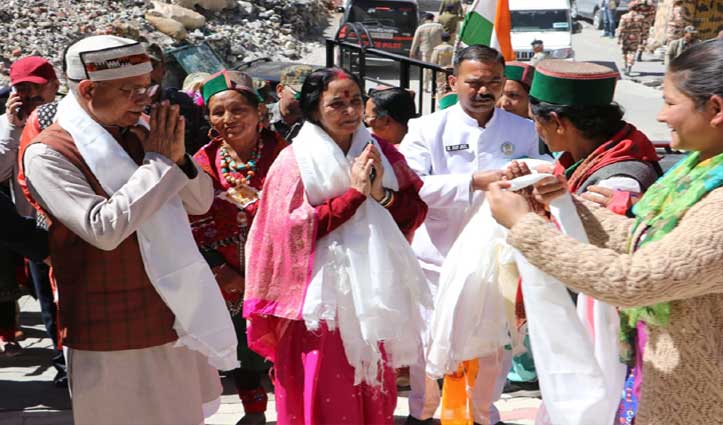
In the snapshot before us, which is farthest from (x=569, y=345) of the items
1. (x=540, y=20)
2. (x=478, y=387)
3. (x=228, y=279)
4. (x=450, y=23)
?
(x=540, y=20)

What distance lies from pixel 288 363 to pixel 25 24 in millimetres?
16511

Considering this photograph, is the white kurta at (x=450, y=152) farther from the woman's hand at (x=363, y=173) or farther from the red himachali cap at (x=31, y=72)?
the red himachali cap at (x=31, y=72)

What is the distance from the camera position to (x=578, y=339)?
2486 mm

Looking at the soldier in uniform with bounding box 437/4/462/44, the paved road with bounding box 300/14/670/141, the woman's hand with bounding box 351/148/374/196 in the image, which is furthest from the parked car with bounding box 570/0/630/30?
the woman's hand with bounding box 351/148/374/196

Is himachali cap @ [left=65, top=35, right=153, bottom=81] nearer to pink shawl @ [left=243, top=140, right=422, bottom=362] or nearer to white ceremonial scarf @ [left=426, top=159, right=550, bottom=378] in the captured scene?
pink shawl @ [left=243, top=140, right=422, bottom=362]

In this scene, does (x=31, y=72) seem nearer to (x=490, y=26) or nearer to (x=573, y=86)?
(x=490, y=26)

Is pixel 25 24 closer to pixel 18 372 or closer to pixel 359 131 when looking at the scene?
pixel 18 372

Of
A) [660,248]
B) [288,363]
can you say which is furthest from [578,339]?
[288,363]

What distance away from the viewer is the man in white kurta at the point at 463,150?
450cm

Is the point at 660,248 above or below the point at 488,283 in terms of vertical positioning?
above

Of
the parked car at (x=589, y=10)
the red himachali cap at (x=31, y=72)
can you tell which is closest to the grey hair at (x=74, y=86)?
the red himachali cap at (x=31, y=72)

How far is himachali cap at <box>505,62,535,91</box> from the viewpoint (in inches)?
205

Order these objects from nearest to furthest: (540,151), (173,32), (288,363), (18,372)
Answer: (288,363) → (540,151) → (18,372) → (173,32)

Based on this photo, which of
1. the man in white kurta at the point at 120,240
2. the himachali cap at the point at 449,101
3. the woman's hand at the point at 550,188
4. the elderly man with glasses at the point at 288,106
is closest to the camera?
the woman's hand at the point at 550,188
